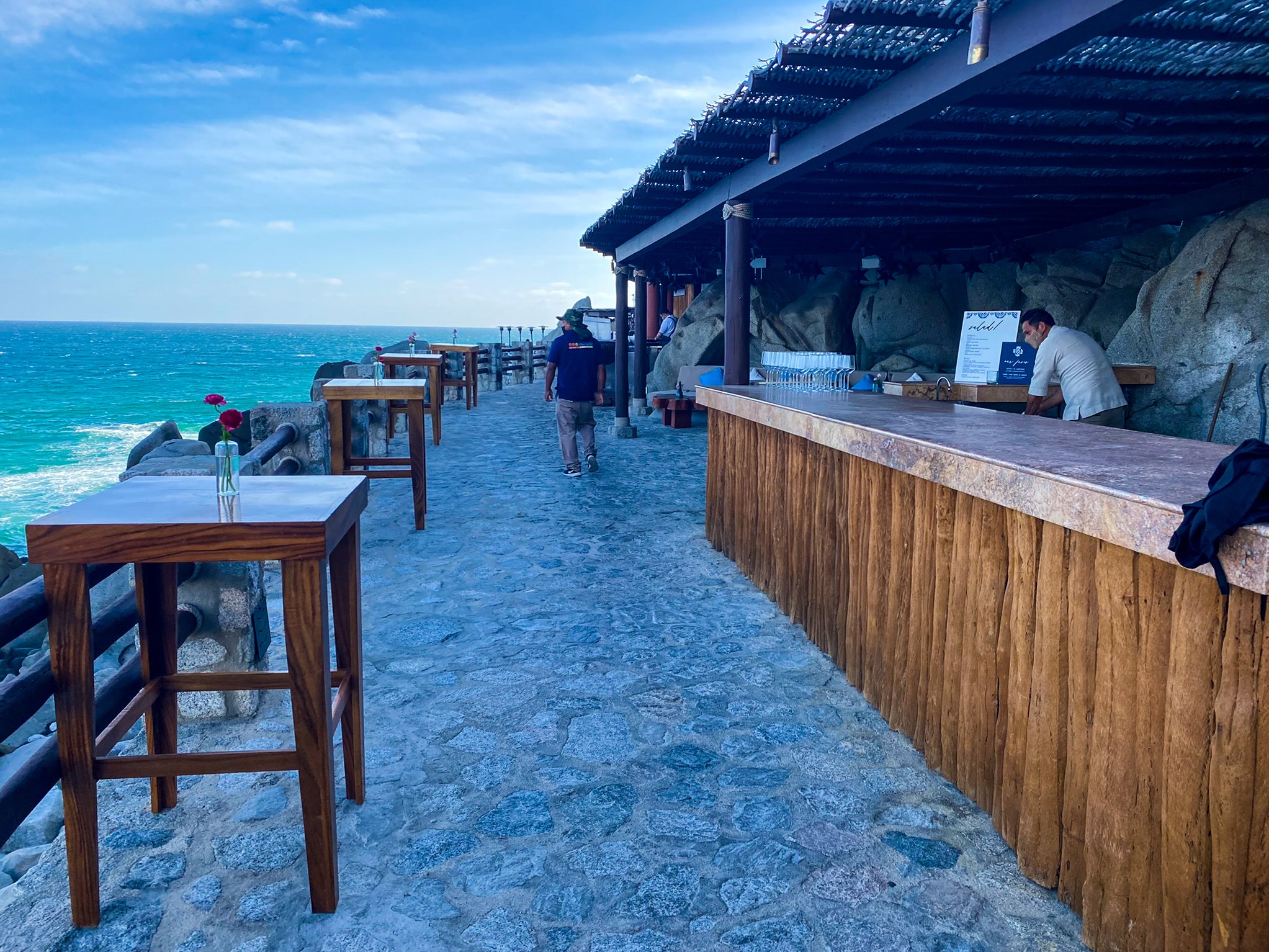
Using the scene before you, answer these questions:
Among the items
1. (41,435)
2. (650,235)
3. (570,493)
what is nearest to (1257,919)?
(570,493)

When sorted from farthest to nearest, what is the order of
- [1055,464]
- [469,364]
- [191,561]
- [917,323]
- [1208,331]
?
[469,364], [917,323], [1208,331], [1055,464], [191,561]

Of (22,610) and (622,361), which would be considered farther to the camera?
(622,361)

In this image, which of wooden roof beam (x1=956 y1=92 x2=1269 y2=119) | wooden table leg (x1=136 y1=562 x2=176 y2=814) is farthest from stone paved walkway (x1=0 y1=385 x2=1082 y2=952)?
wooden roof beam (x1=956 y1=92 x2=1269 y2=119)

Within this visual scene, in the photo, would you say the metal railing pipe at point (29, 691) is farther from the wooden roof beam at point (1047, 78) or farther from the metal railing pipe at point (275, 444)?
the wooden roof beam at point (1047, 78)

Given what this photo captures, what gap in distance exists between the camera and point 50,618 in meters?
2.47

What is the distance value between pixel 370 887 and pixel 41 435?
45.1 metres

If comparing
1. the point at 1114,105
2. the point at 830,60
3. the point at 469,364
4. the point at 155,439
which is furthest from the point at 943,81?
the point at 469,364

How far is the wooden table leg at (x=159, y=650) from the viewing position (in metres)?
3.14

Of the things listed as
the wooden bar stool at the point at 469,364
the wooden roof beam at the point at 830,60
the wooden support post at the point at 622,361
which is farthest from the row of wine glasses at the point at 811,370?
the wooden bar stool at the point at 469,364

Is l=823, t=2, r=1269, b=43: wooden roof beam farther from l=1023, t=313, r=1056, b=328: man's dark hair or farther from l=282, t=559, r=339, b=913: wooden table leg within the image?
l=282, t=559, r=339, b=913: wooden table leg

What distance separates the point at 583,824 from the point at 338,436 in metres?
5.52

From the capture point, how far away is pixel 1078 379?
22.2 feet

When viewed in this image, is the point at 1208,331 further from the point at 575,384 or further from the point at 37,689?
the point at 37,689

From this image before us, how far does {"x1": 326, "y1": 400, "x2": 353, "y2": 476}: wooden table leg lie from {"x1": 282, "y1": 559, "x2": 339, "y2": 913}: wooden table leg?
5.51 metres
